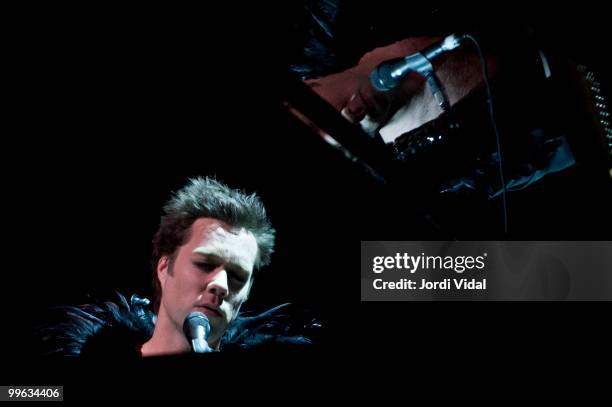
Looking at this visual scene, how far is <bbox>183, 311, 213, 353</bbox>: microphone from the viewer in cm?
159

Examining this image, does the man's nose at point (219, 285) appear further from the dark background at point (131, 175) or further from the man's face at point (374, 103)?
the man's face at point (374, 103)

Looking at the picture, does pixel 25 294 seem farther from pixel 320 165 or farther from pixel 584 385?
pixel 584 385

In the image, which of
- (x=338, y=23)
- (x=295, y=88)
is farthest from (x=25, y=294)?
(x=338, y=23)

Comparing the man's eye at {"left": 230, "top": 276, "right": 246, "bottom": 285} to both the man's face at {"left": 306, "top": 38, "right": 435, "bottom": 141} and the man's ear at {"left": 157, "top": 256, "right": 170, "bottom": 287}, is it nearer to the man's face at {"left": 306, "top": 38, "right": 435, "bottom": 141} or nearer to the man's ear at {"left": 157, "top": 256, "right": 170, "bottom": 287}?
the man's ear at {"left": 157, "top": 256, "right": 170, "bottom": 287}

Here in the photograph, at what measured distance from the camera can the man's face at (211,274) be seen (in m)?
1.75

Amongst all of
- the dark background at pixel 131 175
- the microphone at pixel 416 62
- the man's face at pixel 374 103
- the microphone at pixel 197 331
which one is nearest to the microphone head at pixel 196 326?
the microphone at pixel 197 331

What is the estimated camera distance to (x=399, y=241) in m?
1.77

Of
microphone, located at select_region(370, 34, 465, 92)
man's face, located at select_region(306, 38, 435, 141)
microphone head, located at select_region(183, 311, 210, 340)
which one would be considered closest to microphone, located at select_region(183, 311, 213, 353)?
microphone head, located at select_region(183, 311, 210, 340)

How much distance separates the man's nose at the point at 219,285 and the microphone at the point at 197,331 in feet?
0.41

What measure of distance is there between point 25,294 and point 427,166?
1.42 meters

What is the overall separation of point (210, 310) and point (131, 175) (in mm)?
565

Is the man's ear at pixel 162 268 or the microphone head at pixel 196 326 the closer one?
the microphone head at pixel 196 326

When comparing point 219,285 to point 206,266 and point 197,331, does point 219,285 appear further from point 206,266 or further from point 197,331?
point 197,331

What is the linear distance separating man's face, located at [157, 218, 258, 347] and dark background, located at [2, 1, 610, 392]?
82 mm
